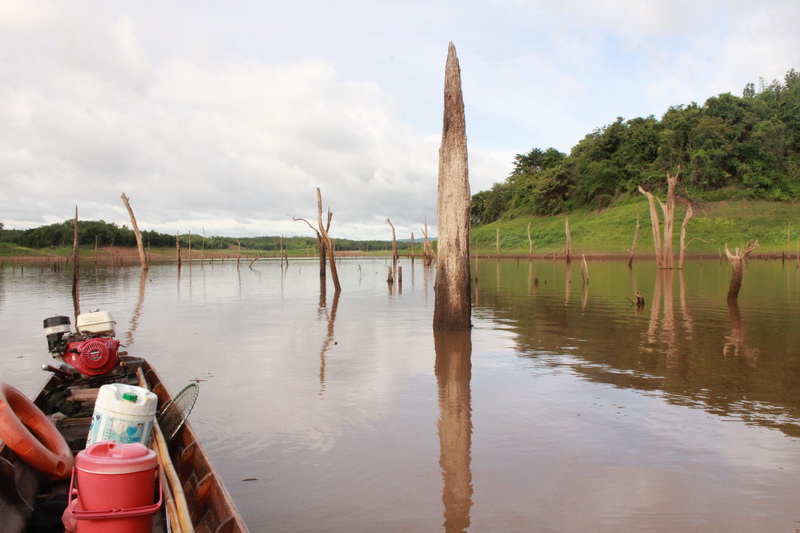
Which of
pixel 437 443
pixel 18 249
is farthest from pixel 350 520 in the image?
pixel 18 249

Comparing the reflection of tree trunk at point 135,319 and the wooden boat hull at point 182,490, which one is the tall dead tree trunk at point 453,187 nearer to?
the reflection of tree trunk at point 135,319

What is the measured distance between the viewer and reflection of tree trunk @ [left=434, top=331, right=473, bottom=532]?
15.7 ft

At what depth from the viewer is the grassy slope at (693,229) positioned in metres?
57.3

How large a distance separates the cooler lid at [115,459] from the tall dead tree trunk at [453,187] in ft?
28.5

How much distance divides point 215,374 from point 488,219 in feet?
302

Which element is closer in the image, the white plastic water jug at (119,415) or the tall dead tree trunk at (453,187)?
the white plastic water jug at (119,415)

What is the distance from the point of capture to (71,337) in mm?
7953

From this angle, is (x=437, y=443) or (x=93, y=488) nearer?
(x=93, y=488)

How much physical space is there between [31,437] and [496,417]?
15.4 ft

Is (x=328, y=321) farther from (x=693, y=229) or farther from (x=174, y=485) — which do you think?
(x=693, y=229)

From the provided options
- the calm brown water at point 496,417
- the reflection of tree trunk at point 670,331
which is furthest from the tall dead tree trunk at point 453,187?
the reflection of tree trunk at point 670,331

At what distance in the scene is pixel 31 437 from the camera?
14.1 ft

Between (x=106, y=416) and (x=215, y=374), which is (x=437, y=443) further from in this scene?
(x=215, y=374)

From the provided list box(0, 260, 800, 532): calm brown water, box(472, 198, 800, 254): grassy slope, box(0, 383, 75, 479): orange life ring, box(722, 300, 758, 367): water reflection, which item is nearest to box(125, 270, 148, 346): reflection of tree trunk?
box(0, 260, 800, 532): calm brown water
